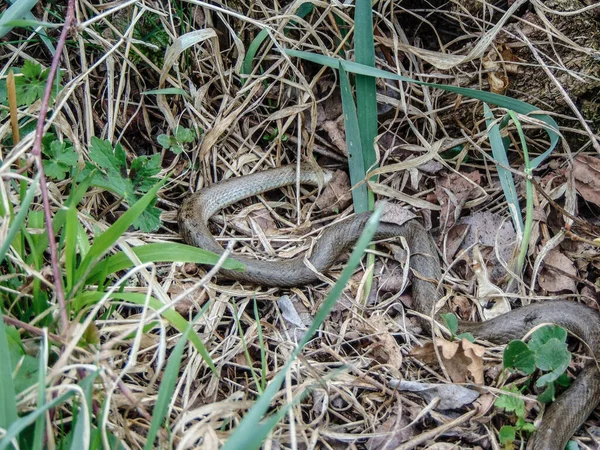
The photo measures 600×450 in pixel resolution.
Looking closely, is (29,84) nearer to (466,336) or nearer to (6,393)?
(6,393)

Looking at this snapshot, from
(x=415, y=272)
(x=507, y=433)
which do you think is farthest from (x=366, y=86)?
(x=507, y=433)

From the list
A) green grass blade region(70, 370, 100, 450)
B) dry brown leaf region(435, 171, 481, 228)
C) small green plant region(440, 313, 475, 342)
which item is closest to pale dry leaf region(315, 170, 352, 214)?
dry brown leaf region(435, 171, 481, 228)

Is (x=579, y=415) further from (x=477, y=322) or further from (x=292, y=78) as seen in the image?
(x=292, y=78)

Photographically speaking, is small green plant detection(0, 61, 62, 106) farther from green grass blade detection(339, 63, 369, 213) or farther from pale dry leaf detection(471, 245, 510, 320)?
pale dry leaf detection(471, 245, 510, 320)

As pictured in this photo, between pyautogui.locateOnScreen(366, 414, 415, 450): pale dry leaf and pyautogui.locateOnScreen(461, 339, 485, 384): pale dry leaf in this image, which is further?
pyautogui.locateOnScreen(461, 339, 485, 384): pale dry leaf

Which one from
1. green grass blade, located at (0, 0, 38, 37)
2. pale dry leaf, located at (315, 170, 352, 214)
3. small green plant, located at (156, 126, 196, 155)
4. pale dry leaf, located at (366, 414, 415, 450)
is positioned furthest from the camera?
pale dry leaf, located at (315, 170, 352, 214)

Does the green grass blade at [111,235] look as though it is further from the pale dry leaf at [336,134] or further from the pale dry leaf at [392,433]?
the pale dry leaf at [336,134]

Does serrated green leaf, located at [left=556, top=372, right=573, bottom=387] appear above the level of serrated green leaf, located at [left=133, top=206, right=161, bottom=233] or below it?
below
